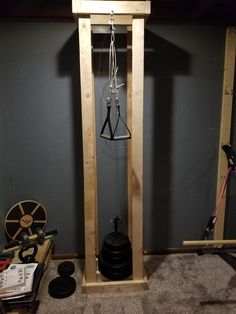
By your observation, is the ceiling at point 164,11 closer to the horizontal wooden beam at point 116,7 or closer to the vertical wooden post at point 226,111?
the vertical wooden post at point 226,111

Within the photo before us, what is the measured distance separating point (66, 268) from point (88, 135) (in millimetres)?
1241

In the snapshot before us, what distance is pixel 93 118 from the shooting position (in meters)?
2.02

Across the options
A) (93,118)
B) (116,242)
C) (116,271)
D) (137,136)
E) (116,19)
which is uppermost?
(116,19)

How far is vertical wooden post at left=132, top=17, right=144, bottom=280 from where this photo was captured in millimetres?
1829

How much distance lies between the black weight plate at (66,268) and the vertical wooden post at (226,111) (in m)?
1.45

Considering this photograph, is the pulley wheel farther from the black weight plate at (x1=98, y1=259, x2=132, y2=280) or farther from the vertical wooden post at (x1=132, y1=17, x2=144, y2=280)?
the vertical wooden post at (x1=132, y1=17, x2=144, y2=280)

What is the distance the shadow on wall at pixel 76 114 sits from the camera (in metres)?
2.29

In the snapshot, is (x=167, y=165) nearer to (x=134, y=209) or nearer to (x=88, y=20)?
(x=134, y=209)

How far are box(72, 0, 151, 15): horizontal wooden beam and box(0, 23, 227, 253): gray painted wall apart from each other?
497 millimetres

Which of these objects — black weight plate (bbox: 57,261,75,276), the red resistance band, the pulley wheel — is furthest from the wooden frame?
the red resistance band

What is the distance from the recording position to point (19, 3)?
7.16 feet

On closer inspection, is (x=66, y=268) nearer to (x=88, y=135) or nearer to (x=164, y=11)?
(x=88, y=135)

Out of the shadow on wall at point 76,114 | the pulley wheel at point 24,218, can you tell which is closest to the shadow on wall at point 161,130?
the shadow on wall at point 76,114

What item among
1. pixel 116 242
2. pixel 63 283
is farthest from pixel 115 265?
pixel 63 283
